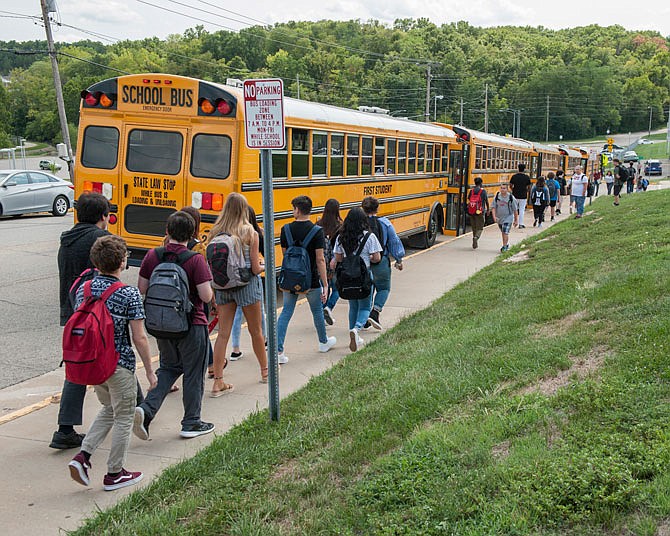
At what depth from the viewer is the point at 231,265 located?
6.00 meters

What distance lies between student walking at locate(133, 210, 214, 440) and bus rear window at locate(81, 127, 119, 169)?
4.45 m

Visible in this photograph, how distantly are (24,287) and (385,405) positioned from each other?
7.80 metres

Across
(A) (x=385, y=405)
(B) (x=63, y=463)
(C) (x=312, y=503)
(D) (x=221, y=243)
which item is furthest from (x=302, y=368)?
(C) (x=312, y=503)

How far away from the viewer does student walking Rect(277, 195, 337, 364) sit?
22.6ft

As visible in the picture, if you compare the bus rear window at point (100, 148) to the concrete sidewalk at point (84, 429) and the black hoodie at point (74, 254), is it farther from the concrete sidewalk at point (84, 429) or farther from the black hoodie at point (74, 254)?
the black hoodie at point (74, 254)

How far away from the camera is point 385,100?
305 feet

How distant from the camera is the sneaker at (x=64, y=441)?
4945mm

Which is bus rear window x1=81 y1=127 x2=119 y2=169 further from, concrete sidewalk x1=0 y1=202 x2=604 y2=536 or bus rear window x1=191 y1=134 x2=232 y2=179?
concrete sidewalk x1=0 y1=202 x2=604 y2=536

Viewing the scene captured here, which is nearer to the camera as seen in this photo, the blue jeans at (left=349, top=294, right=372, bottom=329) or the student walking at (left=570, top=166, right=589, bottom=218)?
the blue jeans at (left=349, top=294, right=372, bottom=329)

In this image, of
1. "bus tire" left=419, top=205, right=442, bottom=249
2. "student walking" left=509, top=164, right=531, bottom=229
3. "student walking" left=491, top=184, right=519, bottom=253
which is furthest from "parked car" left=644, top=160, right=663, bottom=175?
"student walking" left=491, top=184, right=519, bottom=253

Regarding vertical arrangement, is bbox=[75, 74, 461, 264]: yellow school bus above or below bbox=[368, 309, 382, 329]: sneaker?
above

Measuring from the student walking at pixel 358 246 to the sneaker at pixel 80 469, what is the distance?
3.61 m

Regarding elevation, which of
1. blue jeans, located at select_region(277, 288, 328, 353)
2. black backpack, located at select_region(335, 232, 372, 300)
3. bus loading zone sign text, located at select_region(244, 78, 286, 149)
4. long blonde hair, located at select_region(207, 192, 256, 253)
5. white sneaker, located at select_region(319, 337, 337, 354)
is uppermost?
bus loading zone sign text, located at select_region(244, 78, 286, 149)

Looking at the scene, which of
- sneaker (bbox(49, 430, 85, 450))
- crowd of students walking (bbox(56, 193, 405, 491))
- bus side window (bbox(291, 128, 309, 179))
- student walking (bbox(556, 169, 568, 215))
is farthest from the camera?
student walking (bbox(556, 169, 568, 215))
